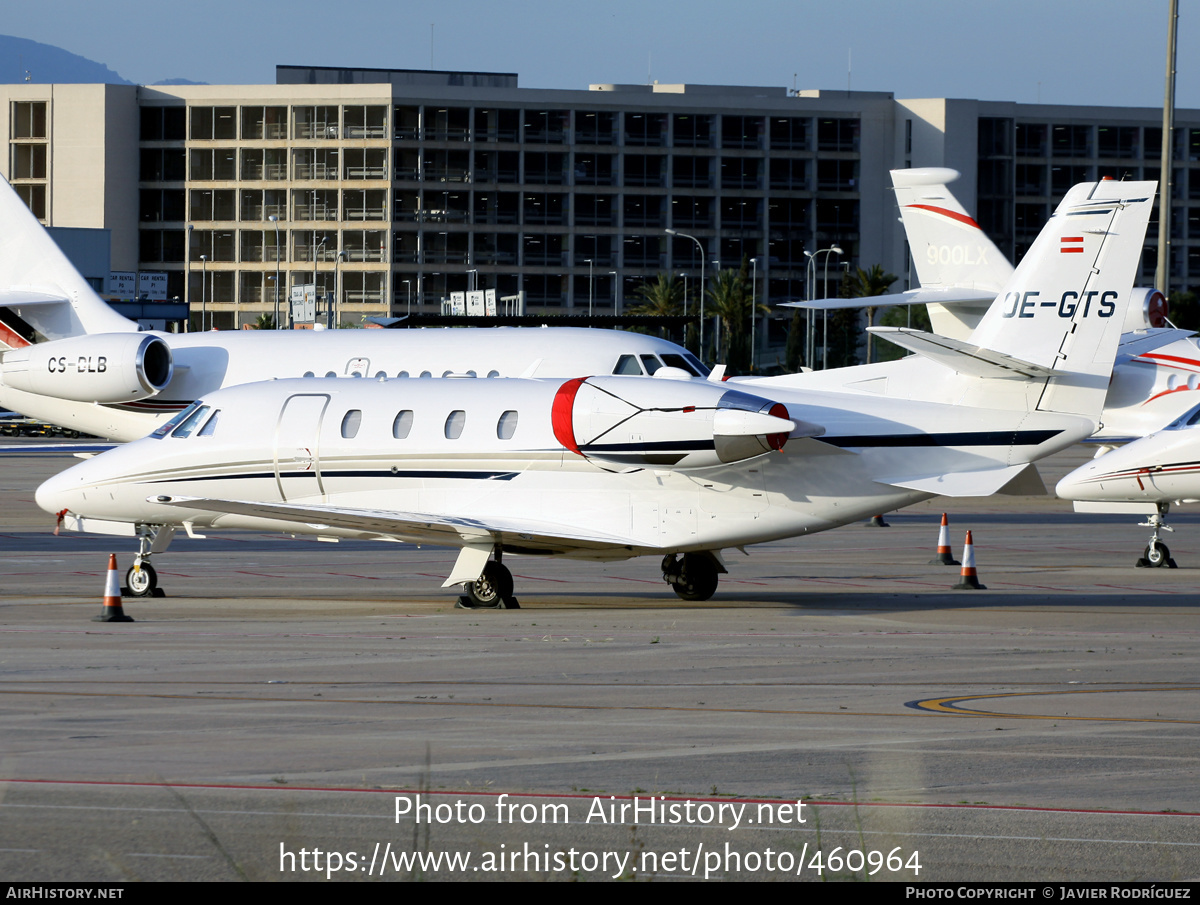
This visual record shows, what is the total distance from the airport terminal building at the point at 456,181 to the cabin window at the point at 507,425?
102992mm

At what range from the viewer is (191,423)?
20.4 metres

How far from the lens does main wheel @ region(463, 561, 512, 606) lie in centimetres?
1859

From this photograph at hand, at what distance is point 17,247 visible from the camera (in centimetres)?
3266

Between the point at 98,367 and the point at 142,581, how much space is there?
11.7m

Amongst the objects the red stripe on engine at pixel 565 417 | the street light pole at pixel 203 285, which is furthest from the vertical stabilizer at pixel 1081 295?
the street light pole at pixel 203 285

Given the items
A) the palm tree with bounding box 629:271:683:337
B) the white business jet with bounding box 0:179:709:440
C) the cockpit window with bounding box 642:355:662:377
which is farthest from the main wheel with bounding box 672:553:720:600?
the palm tree with bounding box 629:271:683:337

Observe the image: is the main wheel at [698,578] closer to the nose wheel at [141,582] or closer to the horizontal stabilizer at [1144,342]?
the nose wheel at [141,582]

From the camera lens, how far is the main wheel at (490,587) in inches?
732

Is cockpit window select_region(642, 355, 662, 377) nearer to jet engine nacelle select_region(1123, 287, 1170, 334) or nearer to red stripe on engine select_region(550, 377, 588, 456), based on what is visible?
red stripe on engine select_region(550, 377, 588, 456)

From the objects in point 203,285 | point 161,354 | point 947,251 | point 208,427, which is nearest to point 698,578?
point 208,427

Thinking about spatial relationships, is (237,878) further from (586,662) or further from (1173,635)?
(1173,635)

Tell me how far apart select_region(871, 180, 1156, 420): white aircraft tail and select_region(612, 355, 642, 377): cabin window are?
10.2m

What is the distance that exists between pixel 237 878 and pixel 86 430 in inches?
1053
